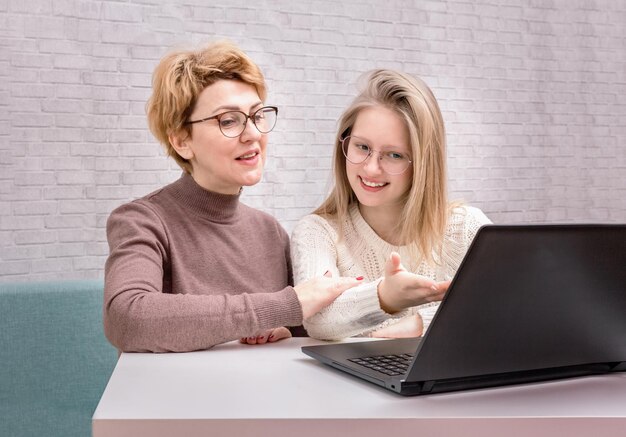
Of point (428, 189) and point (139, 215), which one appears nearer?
point (139, 215)

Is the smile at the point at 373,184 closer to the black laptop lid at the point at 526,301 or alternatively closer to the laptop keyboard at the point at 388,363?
the laptop keyboard at the point at 388,363

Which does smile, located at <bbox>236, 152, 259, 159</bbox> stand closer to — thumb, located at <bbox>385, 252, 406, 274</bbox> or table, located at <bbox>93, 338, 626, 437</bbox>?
thumb, located at <bbox>385, 252, 406, 274</bbox>

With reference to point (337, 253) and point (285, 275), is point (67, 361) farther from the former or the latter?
point (337, 253)

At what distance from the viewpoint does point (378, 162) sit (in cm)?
176

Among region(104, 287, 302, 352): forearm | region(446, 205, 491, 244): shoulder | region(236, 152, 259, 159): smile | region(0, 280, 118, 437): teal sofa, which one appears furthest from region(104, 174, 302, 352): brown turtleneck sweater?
region(0, 280, 118, 437): teal sofa

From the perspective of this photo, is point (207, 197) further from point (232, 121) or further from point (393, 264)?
point (393, 264)

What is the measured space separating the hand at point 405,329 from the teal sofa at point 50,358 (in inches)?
41.1

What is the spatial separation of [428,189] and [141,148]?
2.44 m

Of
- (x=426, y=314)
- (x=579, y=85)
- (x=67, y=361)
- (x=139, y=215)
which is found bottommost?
(x=67, y=361)

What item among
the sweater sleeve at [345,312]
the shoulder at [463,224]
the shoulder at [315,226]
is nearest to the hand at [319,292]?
the sweater sleeve at [345,312]

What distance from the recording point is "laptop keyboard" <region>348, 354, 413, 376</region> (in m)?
1.01

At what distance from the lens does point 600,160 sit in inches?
194

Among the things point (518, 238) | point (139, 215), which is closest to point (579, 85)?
point (139, 215)

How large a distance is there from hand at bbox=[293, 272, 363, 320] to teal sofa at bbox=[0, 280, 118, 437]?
3.81 ft
